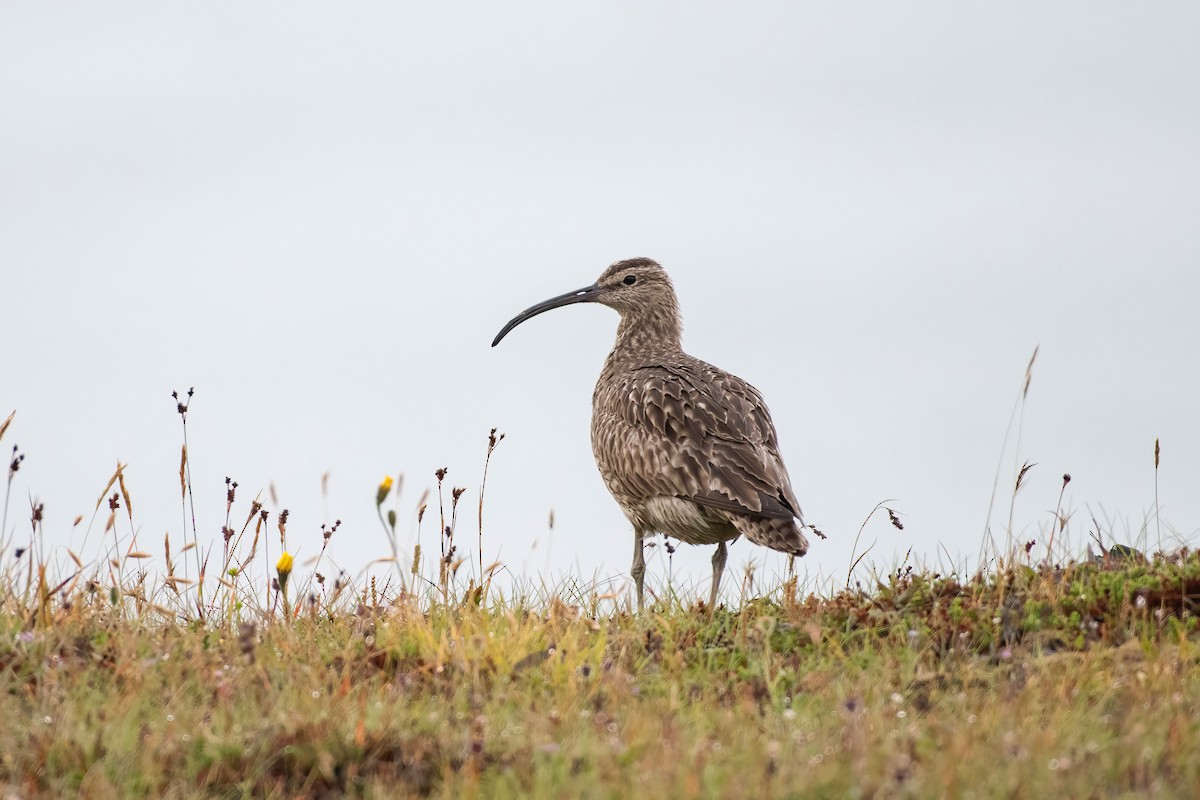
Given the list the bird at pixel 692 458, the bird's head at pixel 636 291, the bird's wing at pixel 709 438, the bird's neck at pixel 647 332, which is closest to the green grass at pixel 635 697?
the bird at pixel 692 458

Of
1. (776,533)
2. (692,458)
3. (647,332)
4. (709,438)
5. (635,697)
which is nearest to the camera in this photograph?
(635,697)

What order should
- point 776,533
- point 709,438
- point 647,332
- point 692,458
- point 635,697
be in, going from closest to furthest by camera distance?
1. point 635,697
2. point 776,533
3. point 692,458
4. point 709,438
5. point 647,332

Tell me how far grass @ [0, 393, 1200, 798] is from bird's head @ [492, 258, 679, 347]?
4333 millimetres

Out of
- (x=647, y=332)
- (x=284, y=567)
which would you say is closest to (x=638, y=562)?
(x=647, y=332)

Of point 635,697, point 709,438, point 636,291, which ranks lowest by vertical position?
point 635,697

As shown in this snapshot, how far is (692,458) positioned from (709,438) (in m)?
0.22

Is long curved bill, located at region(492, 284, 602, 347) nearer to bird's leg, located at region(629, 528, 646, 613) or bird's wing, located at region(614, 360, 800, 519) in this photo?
bird's wing, located at region(614, 360, 800, 519)

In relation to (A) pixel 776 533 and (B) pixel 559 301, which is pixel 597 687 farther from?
(B) pixel 559 301

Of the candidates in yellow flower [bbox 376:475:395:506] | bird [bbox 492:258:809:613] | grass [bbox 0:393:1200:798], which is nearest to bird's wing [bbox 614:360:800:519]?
bird [bbox 492:258:809:613]

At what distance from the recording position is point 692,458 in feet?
29.3

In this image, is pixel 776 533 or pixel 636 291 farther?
pixel 636 291

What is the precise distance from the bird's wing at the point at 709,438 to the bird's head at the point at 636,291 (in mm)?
1653

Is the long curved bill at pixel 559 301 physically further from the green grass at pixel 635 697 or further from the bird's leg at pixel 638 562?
the green grass at pixel 635 697

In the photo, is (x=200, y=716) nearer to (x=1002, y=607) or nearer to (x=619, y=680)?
(x=619, y=680)
